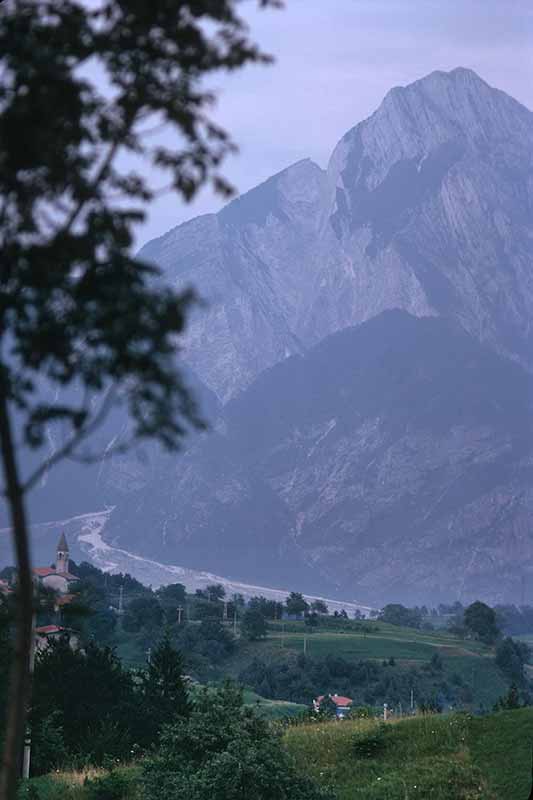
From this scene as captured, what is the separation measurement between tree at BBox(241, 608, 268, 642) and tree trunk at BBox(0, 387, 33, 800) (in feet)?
443

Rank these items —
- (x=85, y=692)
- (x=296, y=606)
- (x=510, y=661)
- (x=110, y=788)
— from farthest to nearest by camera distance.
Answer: (x=296, y=606) → (x=510, y=661) → (x=85, y=692) → (x=110, y=788)

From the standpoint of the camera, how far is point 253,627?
5635 inches

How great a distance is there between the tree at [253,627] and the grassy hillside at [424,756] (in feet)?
382

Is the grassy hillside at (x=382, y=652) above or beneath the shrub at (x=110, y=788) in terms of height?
above

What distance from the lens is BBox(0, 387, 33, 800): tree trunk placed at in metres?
8.61

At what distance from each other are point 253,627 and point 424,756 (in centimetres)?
12075

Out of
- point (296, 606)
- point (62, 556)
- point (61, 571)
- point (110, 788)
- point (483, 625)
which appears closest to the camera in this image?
point (110, 788)

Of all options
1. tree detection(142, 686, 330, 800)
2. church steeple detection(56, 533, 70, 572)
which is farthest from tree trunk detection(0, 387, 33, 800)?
church steeple detection(56, 533, 70, 572)

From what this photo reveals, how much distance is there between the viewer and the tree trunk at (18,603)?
28.2ft

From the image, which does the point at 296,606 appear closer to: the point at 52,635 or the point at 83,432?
the point at 52,635

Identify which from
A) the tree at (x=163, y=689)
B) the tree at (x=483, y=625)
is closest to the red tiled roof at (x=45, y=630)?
the tree at (x=163, y=689)

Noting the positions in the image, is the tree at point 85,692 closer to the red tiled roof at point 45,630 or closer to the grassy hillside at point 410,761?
the red tiled roof at point 45,630

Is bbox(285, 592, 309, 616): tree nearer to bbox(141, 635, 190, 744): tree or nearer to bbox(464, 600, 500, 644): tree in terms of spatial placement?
bbox(464, 600, 500, 644): tree

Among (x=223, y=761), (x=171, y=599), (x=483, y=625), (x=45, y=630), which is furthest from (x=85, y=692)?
(x=171, y=599)
